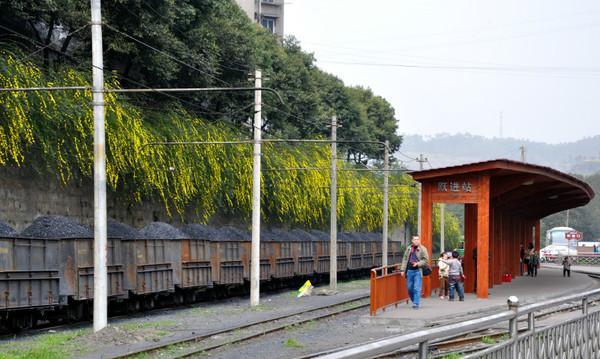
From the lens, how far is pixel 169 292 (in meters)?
29.3

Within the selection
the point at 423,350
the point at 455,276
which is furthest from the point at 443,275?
the point at 423,350

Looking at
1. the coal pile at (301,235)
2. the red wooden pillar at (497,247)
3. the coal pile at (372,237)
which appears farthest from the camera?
the coal pile at (372,237)

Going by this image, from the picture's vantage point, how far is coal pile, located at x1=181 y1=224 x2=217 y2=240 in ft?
119

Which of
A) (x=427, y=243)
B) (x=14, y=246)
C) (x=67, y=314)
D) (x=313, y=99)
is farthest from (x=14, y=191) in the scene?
(x=313, y=99)

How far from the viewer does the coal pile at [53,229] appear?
23.4 m

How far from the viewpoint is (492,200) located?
26.1 meters

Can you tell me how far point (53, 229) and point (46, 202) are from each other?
12.3 metres

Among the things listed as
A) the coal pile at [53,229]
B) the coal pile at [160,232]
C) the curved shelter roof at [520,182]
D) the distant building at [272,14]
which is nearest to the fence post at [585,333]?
the curved shelter roof at [520,182]

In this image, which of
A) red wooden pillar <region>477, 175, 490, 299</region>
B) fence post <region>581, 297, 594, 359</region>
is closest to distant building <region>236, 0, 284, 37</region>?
red wooden pillar <region>477, 175, 490, 299</region>

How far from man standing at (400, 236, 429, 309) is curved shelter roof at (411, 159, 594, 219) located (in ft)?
8.82

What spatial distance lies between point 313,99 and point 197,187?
1198 inches

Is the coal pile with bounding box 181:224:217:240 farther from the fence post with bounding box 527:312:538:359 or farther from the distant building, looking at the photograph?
the distant building

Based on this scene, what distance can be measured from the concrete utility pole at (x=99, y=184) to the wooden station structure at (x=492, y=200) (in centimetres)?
775

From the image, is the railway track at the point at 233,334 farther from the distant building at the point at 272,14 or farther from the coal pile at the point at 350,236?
the distant building at the point at 272,14
